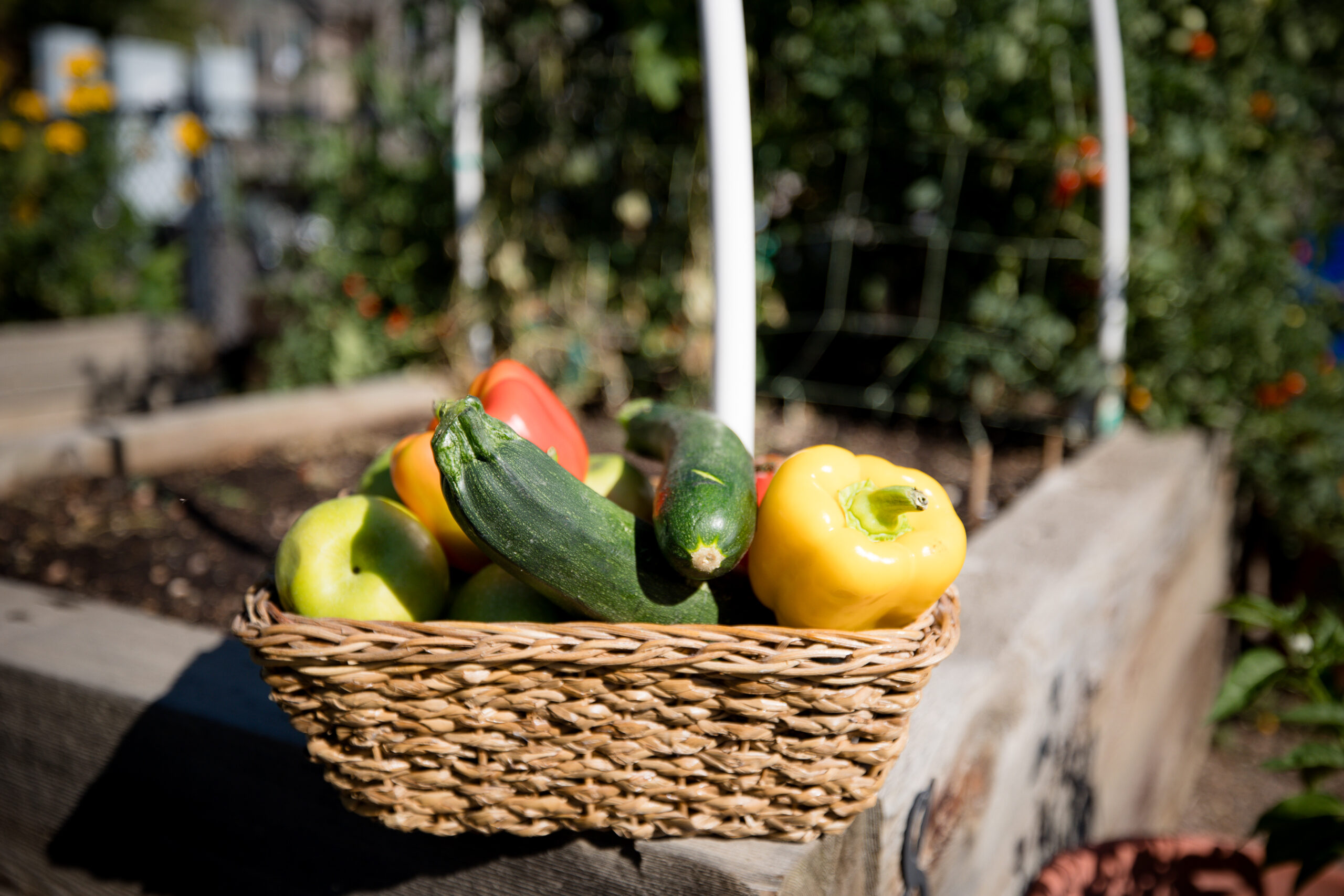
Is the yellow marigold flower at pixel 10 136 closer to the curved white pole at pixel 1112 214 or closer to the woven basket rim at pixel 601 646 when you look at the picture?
the curved white pole at pixel 1112 214

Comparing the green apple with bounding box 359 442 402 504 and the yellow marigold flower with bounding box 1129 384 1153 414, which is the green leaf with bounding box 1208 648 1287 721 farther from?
the yellow marigold flower with bounding box 1129 384 1153 414

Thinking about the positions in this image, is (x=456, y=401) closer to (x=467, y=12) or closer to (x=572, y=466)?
(x=572, y=466)

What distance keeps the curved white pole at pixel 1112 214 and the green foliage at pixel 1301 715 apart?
200 cm

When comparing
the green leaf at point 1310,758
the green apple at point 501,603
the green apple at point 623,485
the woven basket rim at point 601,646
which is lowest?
the green leaf at point 1310,758

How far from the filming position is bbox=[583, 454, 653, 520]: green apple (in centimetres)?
126

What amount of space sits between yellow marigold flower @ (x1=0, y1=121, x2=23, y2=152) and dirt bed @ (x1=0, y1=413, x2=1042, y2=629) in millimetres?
3539

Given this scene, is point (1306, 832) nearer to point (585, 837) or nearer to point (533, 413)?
point (585, 837)

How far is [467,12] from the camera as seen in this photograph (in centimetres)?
380

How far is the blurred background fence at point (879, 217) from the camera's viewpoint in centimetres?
342

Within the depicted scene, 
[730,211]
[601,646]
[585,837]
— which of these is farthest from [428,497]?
[730,211]

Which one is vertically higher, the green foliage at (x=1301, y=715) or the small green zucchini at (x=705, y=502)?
the small green zucchini at (x=705, y=502)

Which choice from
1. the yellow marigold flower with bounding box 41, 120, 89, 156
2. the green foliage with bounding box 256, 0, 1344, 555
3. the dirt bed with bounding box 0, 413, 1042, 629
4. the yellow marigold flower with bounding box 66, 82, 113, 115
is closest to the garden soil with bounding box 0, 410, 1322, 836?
the dirt bed with bounding box 0, 413, 1042, 629

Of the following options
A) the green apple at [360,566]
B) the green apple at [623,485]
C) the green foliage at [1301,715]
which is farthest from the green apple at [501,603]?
the green foliage at [1301,715]

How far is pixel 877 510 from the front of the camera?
1009 millimetres
